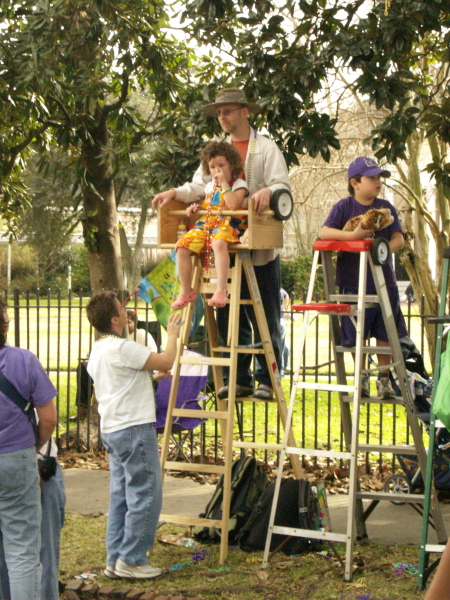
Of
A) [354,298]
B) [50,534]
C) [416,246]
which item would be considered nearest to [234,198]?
[354,298]

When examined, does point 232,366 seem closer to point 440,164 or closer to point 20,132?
point 440,164

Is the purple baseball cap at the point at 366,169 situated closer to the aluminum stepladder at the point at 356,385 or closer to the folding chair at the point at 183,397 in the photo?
the aluminum stepladder at the point at 356,385

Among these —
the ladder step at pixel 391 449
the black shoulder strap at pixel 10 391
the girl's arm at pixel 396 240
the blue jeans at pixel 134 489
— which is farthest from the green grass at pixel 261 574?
the girl's arm at pixel 396 240

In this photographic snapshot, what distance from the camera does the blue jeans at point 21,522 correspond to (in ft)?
12.0

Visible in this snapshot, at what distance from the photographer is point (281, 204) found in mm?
4977

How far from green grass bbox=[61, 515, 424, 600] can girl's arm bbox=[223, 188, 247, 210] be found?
2.27 m

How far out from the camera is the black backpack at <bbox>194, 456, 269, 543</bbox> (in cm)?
531

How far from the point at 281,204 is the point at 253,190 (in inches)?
13.4

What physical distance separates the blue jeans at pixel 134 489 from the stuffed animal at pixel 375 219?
1.82 meters

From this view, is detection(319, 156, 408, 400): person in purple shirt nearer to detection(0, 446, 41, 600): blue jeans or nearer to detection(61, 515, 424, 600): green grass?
detection(61, 515, 424, 600): green grass

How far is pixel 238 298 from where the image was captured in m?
5.03

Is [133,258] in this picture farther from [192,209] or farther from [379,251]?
[379,251]

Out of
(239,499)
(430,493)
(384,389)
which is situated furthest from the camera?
(239,499)

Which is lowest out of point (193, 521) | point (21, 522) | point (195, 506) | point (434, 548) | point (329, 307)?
point (195, 506)
